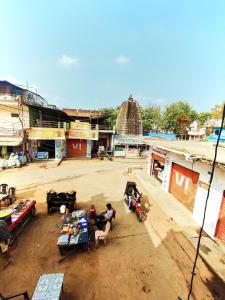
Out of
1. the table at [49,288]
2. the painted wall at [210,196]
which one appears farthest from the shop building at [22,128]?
the painted wall at [210,196]

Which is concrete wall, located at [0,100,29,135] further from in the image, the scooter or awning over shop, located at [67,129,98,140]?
the scooter

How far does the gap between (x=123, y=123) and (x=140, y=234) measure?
26014mm

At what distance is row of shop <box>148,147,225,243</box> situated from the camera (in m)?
6.86

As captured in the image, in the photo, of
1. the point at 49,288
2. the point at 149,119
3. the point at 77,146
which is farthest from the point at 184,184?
the point at 149,119

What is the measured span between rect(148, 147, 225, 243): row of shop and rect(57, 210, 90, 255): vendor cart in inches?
223

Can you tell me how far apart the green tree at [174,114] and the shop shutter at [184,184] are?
32.1 metres

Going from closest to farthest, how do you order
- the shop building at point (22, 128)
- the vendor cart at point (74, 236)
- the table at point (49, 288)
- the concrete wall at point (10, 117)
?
the table at point (49, 288), the vendor cart at point (74, 236), the shop building at point (22, 128), the concrete wall at point (10, 117)

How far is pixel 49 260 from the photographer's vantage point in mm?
5645

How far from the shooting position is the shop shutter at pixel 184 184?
8.95 meters

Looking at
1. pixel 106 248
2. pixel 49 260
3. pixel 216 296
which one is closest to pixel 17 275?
pixel 49 260

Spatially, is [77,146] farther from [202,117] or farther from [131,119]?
[202,117]

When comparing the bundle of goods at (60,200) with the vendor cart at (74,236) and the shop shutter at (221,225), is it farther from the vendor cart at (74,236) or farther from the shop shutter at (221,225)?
the shop shutter at (221,225)

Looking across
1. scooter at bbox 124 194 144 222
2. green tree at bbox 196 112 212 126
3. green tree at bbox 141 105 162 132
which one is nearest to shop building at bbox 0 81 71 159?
scooter at bbox 124 194 144 222

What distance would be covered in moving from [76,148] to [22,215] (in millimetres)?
17141
